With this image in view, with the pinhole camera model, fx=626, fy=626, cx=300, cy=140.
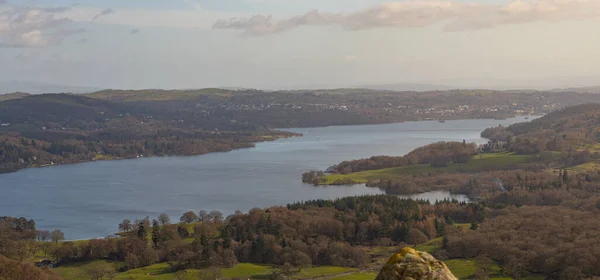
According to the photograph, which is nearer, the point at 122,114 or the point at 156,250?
the point at 156,250

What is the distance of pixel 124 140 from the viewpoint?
137250 mm

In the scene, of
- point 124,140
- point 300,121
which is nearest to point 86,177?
point 124,140

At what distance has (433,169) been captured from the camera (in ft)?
274

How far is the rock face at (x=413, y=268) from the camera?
17.3ft

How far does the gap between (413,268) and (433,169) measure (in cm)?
7986

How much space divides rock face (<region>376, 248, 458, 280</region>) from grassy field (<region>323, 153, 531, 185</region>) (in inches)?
2913

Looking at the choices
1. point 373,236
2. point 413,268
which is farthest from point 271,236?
point 413,268

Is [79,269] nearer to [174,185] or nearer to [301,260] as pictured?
[301,260]

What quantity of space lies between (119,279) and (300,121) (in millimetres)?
156223

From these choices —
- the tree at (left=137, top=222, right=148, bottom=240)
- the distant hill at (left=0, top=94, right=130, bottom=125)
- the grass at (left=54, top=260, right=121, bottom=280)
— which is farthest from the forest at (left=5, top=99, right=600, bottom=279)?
the distant hill at (left=0, top=94, right=130, bottom=125)

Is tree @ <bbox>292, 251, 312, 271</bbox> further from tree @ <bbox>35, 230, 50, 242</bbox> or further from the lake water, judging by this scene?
tree @ <bbox>35, 230, 50, 242</bbox>

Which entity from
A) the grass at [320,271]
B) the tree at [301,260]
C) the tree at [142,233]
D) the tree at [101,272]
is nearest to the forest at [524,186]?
the grass at [320,271]

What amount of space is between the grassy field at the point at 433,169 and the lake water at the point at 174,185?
524 cm

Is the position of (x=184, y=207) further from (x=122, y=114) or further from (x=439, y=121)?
(x=439, y=121)
